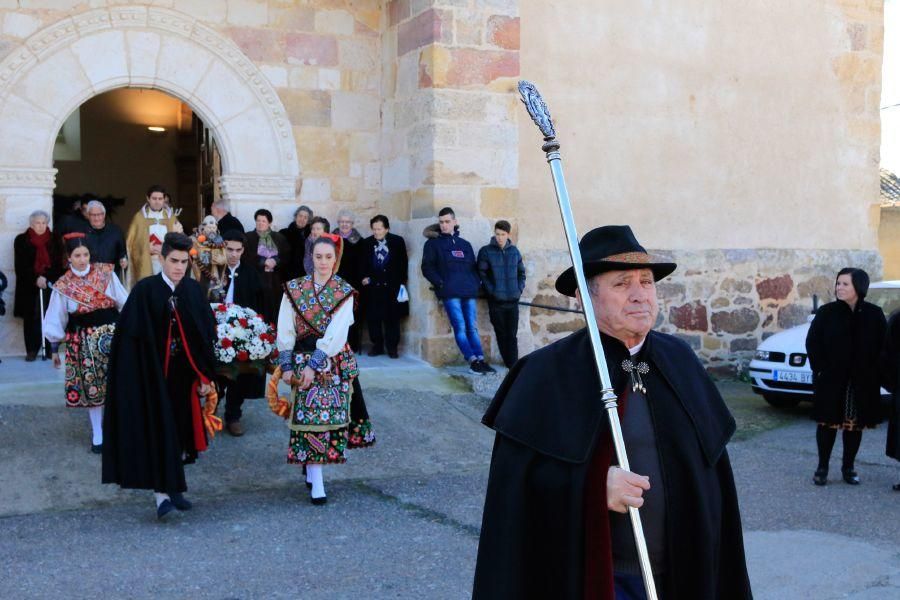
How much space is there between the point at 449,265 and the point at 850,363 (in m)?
4.01

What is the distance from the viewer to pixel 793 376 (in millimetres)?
10172

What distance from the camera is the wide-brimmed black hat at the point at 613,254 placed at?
295 centimetres

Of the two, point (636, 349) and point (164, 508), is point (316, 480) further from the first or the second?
point (636, 349)

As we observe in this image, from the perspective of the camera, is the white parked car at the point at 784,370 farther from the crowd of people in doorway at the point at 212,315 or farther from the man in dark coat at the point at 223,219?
the man in dark coat at the point at 223,219

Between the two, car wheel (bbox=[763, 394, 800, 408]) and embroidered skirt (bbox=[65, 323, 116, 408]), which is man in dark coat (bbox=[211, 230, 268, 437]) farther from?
car wheel (bbox=[763, 394, 800, 408])

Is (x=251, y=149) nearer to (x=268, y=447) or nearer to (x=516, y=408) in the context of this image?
(x=268, y=447)

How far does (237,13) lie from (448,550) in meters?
6.69

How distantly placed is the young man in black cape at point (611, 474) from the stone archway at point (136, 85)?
797 centimetres

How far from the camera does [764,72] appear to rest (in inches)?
507

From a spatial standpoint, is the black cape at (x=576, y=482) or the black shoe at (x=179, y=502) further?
the black shoe at (x=179, y=502)

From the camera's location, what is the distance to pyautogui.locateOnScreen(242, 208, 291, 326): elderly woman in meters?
10.0

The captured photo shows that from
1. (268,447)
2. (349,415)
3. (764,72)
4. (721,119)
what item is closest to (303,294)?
(349,415)

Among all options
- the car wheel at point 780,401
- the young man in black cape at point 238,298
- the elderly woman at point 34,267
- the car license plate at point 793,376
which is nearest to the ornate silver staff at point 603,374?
the young man in black cape at point 238,298

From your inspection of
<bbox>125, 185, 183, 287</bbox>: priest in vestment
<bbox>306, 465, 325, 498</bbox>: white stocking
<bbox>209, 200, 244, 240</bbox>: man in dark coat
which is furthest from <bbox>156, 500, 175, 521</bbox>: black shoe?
<bbox>209, 200, 244, 240</bbox>: man in dark coat
